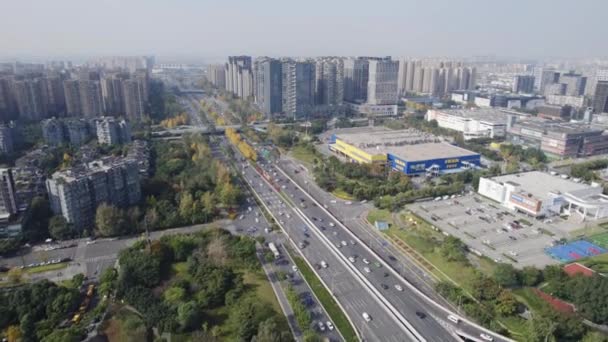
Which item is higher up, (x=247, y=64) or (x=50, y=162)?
(x=247, y=64)

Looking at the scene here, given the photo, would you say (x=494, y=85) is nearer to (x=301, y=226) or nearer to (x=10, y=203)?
(x=301, y=226)

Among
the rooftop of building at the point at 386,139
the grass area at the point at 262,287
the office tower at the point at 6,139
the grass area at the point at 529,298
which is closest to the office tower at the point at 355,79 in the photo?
the rooftop of building at the point at 386,139

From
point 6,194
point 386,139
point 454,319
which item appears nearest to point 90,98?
point 6,194

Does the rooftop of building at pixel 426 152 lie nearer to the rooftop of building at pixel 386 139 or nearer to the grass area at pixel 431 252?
the rooftop of building at pixel 386 139

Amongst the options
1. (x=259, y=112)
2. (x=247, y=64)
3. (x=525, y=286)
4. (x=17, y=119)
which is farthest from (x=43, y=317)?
(x=247, y=64)

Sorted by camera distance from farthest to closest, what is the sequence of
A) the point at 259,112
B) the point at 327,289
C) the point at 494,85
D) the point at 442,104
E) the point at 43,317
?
1. the point at 494,85
2. the point at 442,104
3. the point at 259,112
4. the point at 327,289
5. the point at 43,317

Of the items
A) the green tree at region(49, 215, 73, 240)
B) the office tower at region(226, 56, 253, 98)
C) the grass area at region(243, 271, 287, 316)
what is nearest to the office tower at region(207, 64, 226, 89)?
the office tower at region(226, 56, 253, 98)

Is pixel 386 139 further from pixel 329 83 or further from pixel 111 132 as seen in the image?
pixel 111 132
